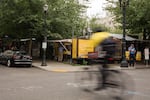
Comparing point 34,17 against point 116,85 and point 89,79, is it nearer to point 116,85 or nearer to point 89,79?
point 89,79

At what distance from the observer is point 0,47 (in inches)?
1817

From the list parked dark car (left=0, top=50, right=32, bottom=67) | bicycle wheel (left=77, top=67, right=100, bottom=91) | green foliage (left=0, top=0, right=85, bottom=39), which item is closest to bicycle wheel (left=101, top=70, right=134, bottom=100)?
bicycle wheel (left=77, top=67, right=100, bottom=91)

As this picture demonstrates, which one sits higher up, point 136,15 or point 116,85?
point 136,15

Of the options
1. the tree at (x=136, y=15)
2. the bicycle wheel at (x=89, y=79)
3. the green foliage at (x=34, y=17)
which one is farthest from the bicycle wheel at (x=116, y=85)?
the green foliage at (x=34, y=17)

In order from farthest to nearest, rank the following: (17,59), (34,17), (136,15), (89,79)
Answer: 1. (34,17)
2. (136,15)
3. (17,59)
4. (89,79)

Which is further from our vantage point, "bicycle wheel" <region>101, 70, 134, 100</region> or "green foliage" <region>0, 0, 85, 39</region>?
"green foliage" <region>0, 0, 85, 39</region>

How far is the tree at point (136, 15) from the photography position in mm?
29469

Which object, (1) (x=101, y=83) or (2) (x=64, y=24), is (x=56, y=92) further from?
(2) (x=64, y=24)

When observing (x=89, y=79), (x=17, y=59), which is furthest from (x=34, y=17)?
(x=89, y=79)

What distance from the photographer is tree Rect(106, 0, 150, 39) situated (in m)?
29.5

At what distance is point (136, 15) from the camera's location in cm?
3016

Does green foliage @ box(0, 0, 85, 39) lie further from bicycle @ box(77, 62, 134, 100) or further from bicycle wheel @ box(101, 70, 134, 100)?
bicycle wheel @ box(101, 70, 134, 100)

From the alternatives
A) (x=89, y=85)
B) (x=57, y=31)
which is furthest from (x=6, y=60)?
(x=89, y=85)

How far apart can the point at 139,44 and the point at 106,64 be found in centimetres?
2531
